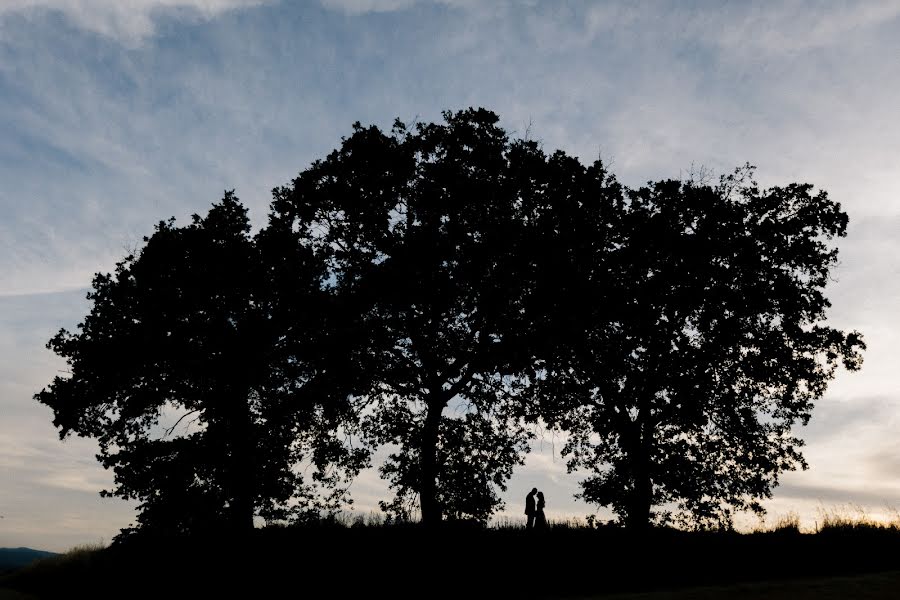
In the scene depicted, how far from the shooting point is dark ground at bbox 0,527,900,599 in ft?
53.3

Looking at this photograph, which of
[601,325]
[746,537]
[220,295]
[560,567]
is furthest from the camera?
[220,295]

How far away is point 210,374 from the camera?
90.1 feet

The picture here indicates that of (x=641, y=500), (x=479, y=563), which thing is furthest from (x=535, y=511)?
(x=479, y=563)

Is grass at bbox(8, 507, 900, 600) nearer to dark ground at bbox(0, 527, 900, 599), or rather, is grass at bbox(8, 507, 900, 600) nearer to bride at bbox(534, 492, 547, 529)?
dark ground at bbox(0, 527, 900, 599)

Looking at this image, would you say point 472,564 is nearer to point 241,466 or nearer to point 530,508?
point 530,508

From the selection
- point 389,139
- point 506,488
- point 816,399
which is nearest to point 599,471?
point 506,488

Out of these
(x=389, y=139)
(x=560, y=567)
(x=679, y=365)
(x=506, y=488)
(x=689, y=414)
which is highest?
(x=389, y=139)

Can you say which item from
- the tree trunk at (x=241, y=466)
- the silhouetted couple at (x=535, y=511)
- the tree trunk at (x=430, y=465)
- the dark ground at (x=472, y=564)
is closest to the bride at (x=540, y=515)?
the silhouetted couple at (x=535, y=511)

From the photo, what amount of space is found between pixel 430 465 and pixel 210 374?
32.8 feet

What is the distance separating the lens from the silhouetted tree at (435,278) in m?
25.7

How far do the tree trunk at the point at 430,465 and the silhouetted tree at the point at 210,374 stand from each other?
333 centimetres

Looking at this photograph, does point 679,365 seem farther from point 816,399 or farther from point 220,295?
point 220,295

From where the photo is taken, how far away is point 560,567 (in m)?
17.6

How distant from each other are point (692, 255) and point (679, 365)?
4.54 meters
